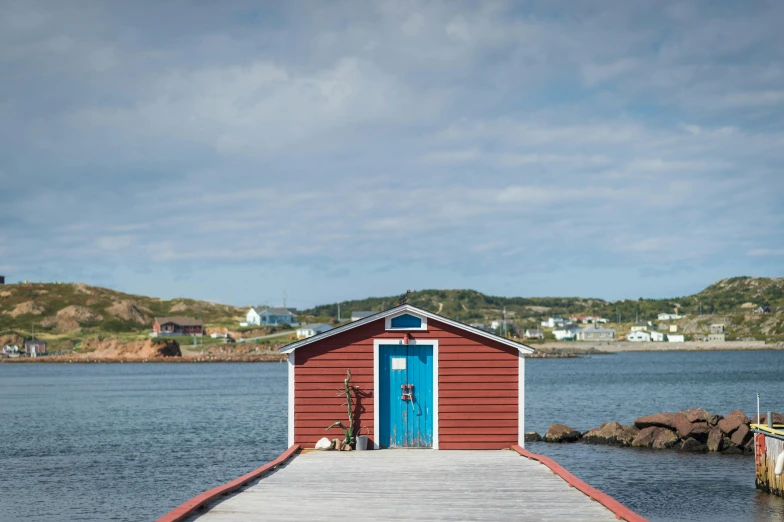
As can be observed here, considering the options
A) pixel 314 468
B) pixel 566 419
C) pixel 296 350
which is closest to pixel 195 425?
pixel 566 419

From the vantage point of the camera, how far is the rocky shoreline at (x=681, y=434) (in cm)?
3125

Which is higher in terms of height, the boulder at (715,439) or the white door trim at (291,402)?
the white door trim at (291,402)

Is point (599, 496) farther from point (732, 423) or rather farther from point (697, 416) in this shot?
point (697, 416)

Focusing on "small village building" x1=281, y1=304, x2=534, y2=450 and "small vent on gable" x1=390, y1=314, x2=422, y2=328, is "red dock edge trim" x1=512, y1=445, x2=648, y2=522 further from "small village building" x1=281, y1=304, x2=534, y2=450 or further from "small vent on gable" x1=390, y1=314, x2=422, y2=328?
"small vent on gable" x1=390, y1=314, x2=422, y2=328

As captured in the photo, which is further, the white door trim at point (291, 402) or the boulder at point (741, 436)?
the boulder at point (741, 436)

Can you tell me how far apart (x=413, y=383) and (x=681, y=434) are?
1746 centimetres

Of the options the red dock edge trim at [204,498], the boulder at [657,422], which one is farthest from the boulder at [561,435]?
the red dock edge trim at [204,498]

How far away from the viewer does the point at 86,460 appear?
105 ft

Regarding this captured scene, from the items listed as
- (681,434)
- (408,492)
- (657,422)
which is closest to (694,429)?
(681,434)

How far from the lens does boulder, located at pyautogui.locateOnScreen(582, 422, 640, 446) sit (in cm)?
3375

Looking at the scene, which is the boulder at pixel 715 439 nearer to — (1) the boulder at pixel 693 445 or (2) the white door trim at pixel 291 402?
(1) the boulder at pixel 693 445

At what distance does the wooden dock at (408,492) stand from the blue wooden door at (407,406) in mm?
1295

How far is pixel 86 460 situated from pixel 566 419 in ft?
79.7

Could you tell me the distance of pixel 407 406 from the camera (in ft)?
61.4
